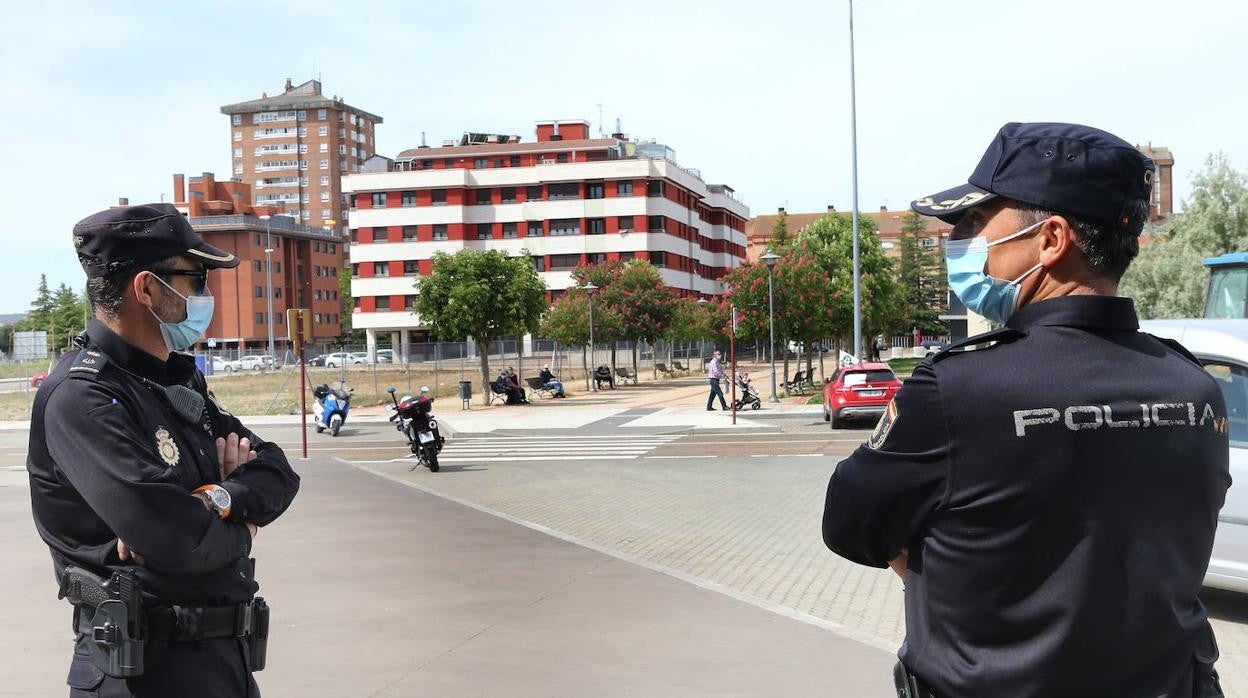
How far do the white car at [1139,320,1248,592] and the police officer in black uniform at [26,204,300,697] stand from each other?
20.1 feet

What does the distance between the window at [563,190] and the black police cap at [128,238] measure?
274ft

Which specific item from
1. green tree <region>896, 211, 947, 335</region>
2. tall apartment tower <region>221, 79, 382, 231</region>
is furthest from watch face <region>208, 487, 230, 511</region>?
tall apartment tower <region>221, 79, 382, 231</region>

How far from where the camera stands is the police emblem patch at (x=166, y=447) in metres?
2.78

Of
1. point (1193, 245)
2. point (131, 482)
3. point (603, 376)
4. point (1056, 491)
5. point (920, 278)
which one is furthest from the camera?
point (920, 278)

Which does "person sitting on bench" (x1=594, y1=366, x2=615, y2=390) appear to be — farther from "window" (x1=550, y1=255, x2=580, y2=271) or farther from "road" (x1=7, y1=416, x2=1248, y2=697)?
"window" (x1=550, y1=255, x2=580, y2=271)

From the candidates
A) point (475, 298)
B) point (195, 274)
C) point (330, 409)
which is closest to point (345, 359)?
point (475, 298)

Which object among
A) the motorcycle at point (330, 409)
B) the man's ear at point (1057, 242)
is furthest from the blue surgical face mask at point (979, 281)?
the motorcycle at point (330, 409)

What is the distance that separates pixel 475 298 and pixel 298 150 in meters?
110

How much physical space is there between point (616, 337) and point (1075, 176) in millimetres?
50564

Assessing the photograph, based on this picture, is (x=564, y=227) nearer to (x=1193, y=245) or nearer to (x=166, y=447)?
(x=1193, y=245)

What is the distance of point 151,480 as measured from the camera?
2.64 metres

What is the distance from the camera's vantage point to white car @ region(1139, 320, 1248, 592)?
6.94 metres

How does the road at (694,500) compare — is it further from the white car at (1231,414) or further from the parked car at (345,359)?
the parked car at (345,359)

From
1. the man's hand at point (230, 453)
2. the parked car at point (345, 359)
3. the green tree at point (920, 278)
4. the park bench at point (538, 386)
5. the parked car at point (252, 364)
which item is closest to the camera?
the man's hand at point (230, 453)
